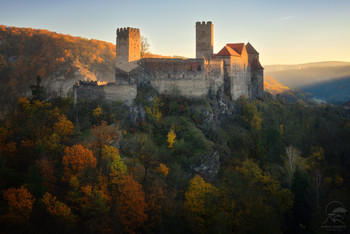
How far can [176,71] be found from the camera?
117ft

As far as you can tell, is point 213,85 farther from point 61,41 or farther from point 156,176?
point 61,41

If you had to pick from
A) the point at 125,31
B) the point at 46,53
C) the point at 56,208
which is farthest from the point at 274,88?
the point at 56,208

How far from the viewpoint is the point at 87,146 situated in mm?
26547

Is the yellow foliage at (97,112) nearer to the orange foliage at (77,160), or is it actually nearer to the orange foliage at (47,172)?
the orange foliage at (77,160)

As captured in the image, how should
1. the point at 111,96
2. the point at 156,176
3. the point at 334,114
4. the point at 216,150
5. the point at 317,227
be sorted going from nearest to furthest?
the point at 317,227 → the point at 156,176 → the point at 111,96 → the point at 216,150 → the point at 334,114

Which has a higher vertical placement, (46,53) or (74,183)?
(46,53)

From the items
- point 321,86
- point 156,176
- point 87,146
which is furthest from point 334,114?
point 321,86

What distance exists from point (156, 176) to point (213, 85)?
1500 centimetres

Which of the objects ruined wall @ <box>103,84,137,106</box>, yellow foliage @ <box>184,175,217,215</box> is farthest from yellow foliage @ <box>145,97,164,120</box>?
yellow foliage @ <box>184,175,217,215</box>

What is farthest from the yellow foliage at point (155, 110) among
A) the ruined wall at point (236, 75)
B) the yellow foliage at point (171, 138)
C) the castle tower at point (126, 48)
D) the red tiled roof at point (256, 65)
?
the red tiled roof at point (256, 65)

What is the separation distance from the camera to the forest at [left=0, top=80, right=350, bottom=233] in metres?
22.0

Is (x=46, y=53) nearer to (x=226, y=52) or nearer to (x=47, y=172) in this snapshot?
(x=226, y=52)

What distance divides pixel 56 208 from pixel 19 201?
7.96 ft

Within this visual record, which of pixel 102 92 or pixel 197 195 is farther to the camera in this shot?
pixel 102 92
